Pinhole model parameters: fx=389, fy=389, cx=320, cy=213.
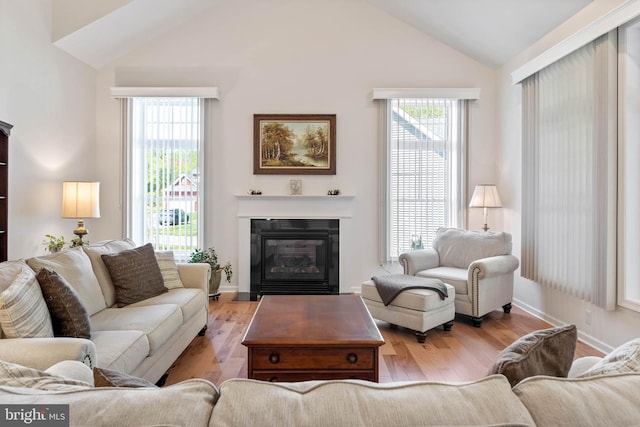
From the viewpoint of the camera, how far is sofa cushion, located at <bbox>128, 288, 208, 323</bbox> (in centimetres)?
284

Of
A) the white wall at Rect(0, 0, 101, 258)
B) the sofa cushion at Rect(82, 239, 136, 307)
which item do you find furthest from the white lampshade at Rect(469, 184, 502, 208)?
the white wall at Rect(0, 0, 101, 258)

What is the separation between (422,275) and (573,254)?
4.56 ft

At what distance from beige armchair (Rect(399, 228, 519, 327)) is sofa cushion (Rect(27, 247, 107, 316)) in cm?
291

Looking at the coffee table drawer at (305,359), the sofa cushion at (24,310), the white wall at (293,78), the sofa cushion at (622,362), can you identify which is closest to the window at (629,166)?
the white wall at (293,78)

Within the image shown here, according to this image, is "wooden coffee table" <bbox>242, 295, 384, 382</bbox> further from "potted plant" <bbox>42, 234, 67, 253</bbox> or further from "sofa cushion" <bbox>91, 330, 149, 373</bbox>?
"potted plant" <bbox>42, 234, 67, 253</bbox>

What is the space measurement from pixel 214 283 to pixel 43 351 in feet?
10.4

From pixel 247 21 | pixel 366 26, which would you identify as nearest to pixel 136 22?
pixel 247 21

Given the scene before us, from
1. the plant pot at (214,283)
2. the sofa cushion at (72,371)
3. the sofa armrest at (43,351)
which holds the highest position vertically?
the sofa cushion at (72,371)

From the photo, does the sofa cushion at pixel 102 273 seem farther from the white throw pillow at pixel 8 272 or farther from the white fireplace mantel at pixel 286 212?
the white fireplace mantel at pixel 286 212

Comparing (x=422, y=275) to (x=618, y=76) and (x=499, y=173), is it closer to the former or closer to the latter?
(x=499, y=173)

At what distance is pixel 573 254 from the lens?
11.1 ft

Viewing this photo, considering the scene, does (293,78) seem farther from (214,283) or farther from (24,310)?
(24,310)

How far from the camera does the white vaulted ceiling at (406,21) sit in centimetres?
388

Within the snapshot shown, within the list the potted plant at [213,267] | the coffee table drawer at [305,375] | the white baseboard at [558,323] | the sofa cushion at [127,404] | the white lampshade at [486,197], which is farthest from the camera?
the potted plant at [213,267]
